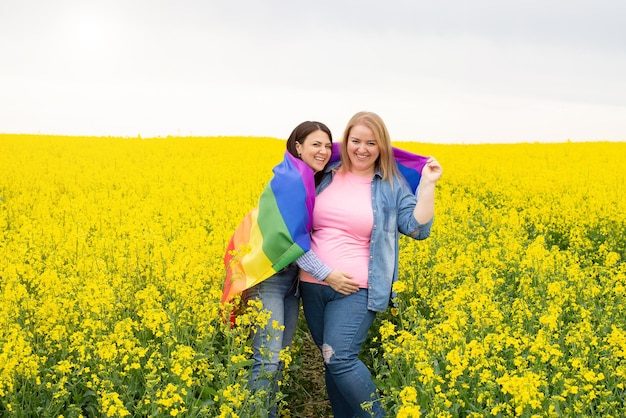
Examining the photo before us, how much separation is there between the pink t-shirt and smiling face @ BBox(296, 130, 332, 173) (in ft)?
0.80

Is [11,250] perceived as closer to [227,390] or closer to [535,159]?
[227,390]

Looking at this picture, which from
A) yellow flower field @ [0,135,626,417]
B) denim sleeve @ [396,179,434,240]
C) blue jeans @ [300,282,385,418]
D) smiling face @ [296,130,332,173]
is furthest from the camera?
denim sleeve @ [396,179,434,240]

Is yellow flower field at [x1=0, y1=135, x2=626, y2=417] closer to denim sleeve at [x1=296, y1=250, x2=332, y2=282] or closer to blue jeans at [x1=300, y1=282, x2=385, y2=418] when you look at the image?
blue jeans at [x1=300, y1=282, x2=385, y2=418]

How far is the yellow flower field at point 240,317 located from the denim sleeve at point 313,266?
51cm

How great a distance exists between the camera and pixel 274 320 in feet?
15.2

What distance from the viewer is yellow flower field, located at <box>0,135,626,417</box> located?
4090 millimetres

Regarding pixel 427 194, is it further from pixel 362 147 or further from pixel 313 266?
pixel 313 266

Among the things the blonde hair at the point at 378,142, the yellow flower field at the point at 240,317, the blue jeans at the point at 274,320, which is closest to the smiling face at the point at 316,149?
the blonde hair at the point at 378,142

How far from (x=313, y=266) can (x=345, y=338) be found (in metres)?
0.56

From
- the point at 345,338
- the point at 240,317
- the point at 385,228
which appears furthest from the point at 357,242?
the point at 240,317

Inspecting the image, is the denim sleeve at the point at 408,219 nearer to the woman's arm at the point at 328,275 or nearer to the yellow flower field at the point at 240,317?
the yellow flower field at the point at 240,317

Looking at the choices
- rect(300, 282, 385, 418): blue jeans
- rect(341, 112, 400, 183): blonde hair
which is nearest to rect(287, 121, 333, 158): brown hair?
rect(341, 112, 400, 183): blonde hair

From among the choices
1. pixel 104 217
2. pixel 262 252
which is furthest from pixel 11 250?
pixel 262 252

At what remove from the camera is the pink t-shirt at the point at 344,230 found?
16.1 ft
